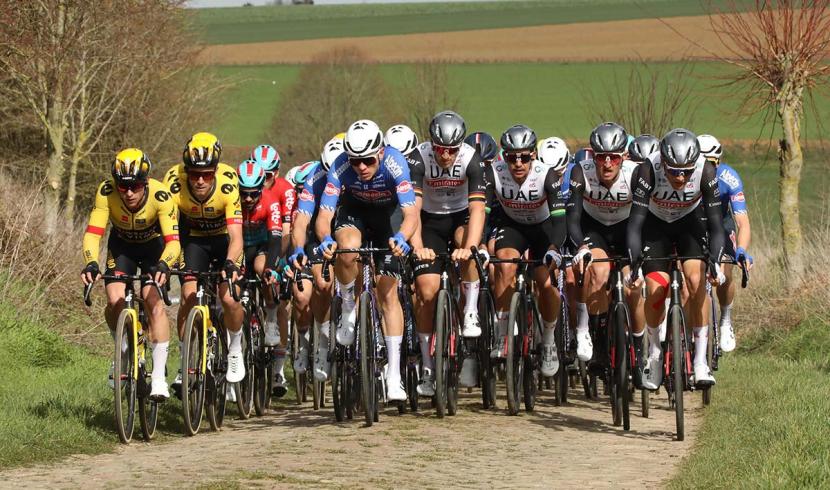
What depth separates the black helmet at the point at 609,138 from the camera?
38.0 ft

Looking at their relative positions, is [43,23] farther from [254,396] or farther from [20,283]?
[254,396]

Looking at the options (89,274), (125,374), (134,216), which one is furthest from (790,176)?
(89,274)

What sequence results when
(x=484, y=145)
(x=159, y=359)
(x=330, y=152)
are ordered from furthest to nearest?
1. (x=484, y=145)
2. (x=330, y=152)
3. (x=159, y=359)

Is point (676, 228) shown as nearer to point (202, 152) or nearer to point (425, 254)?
point (425, 254)

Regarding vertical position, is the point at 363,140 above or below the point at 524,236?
above

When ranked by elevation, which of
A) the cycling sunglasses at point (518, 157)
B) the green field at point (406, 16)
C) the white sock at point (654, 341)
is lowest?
the white sock at point (654, 341)

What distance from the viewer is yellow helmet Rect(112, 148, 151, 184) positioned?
34.3 feet

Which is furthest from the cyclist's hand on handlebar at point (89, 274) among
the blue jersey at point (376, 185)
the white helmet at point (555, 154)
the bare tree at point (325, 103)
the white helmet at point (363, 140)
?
the bare tree at point (325, 103)

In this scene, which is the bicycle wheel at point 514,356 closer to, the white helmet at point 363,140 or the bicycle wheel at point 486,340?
the bicycle wheel at point 486,340

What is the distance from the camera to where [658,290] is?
36.1 ft

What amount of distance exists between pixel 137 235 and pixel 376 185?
6.16 feet

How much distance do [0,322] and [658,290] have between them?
24.3 ft

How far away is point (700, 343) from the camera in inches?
428

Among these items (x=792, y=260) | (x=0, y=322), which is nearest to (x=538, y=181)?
(x=0, y=322)
